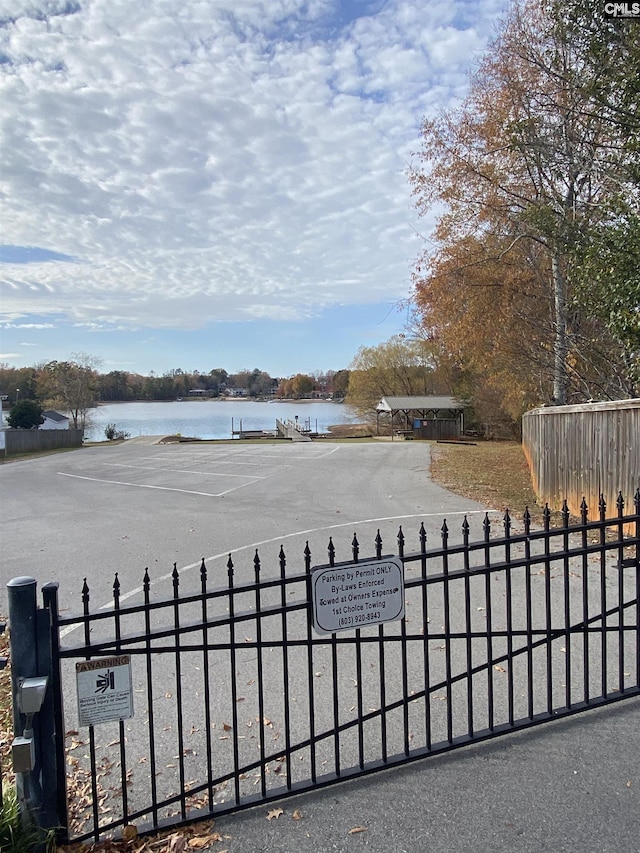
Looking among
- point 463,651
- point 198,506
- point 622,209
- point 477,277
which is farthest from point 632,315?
point 477,277

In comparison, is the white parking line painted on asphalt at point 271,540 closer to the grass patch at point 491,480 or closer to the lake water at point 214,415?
the grass patch at point 491,480

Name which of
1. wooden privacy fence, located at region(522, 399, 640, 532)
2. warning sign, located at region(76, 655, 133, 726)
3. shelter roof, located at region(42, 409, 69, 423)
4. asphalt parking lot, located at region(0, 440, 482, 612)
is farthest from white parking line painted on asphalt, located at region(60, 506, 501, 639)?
shelter roof, located at region(42, 409, 69, 423)

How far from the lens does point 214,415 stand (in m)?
106

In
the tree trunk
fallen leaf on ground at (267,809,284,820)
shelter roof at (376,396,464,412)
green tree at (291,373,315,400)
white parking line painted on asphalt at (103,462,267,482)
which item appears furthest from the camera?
green tree at (291,373,315,400)

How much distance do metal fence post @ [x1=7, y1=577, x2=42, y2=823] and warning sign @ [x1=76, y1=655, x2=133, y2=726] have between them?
20 centimetres

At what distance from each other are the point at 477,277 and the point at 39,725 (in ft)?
53.2

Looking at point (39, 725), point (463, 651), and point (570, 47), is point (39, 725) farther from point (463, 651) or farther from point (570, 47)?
point (570, 47)

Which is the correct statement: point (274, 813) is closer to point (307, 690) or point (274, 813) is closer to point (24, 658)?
point (307, 690)

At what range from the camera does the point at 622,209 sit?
759cm

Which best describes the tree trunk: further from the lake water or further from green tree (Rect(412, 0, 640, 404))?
the lake water

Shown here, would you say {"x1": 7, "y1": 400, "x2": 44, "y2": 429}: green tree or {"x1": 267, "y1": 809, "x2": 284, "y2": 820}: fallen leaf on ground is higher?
{"x1": 7, "y1": 400, "x2": 44, "y2": 429}: green tree

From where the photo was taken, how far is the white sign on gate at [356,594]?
291 centimetres

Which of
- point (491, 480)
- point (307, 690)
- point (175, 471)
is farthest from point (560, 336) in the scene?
point (175, 471)

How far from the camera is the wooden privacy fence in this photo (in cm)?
750
